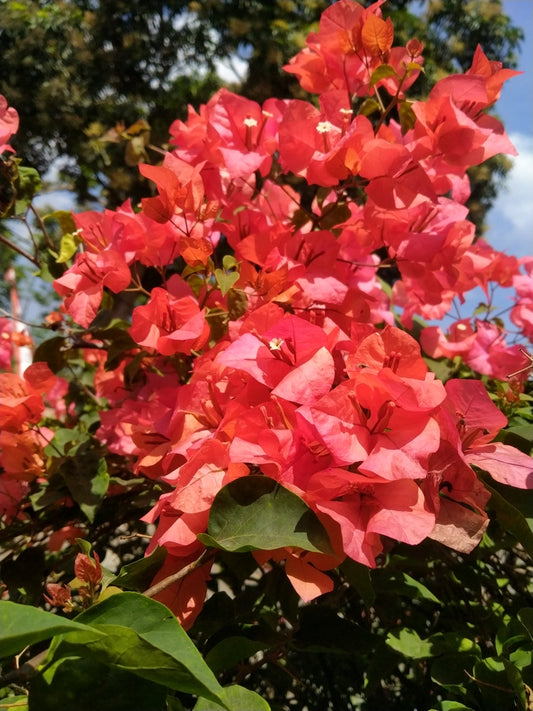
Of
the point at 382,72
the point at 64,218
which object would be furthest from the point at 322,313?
the point at 64,218

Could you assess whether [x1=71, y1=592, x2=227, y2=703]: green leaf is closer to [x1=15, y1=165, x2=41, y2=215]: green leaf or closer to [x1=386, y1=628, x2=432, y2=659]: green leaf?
[x1=386, y1=628, x2=432, y2=659]: green leaf

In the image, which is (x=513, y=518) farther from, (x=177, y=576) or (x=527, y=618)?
(x=177, y=576)

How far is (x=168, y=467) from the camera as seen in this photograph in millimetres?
473

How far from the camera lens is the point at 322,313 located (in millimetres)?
578

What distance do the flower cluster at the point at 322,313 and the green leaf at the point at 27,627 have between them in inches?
4.6

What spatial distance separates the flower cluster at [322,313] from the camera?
0.39 metres

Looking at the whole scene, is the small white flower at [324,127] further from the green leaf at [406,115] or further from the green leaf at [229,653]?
the green leaf at [229,653]

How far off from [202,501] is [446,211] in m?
0.40

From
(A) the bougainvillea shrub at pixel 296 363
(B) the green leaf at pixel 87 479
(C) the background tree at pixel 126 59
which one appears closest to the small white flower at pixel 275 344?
(A) the bougainvillea shrub at pixel 296 363

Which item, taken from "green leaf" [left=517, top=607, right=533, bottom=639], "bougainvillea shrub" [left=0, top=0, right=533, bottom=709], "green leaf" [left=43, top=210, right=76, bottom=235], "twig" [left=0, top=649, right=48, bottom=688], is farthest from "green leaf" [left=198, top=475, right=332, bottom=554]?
"green leaf" [left=43, top=210, right=76, bottom=235]

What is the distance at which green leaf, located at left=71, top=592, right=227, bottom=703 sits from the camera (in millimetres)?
271

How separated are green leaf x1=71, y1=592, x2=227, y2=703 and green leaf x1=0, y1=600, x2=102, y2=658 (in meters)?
0.02

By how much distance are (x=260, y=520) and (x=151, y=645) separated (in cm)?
10

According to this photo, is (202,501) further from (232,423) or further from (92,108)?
(92,108)
